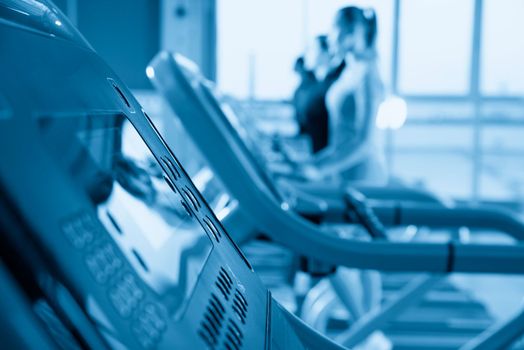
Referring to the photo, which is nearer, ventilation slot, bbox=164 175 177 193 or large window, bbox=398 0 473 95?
ventilation slot, bbox=164 175 177 193

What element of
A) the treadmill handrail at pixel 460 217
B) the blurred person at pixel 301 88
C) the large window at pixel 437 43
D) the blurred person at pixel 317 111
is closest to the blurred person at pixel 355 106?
the blurred person at pixel 317 111

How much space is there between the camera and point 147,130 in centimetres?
54

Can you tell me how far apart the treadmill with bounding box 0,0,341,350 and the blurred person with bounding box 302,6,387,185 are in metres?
2.05

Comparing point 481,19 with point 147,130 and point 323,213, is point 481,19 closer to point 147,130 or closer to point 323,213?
point 323,213

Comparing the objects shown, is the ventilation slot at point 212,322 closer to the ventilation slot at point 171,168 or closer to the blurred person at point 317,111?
the ventilation slot at point 171,168

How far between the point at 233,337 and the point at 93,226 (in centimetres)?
A: 16

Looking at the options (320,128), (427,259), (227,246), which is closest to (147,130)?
(227,246)

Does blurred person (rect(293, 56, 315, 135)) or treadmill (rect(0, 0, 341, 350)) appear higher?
treadmill (rect(0, 0, 341, 350))

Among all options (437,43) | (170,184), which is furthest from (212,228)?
(437,43)

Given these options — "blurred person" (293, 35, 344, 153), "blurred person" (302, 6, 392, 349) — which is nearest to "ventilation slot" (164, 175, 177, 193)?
"blurred person" (302, 6, 392, 349)

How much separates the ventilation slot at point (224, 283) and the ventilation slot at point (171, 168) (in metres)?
0.09

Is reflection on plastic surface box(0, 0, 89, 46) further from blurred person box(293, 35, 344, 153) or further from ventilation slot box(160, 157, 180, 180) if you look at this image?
blurred person box(293, 35, 344, 153)

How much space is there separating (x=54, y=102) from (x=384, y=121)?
251 cm

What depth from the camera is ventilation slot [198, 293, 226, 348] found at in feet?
1.26
